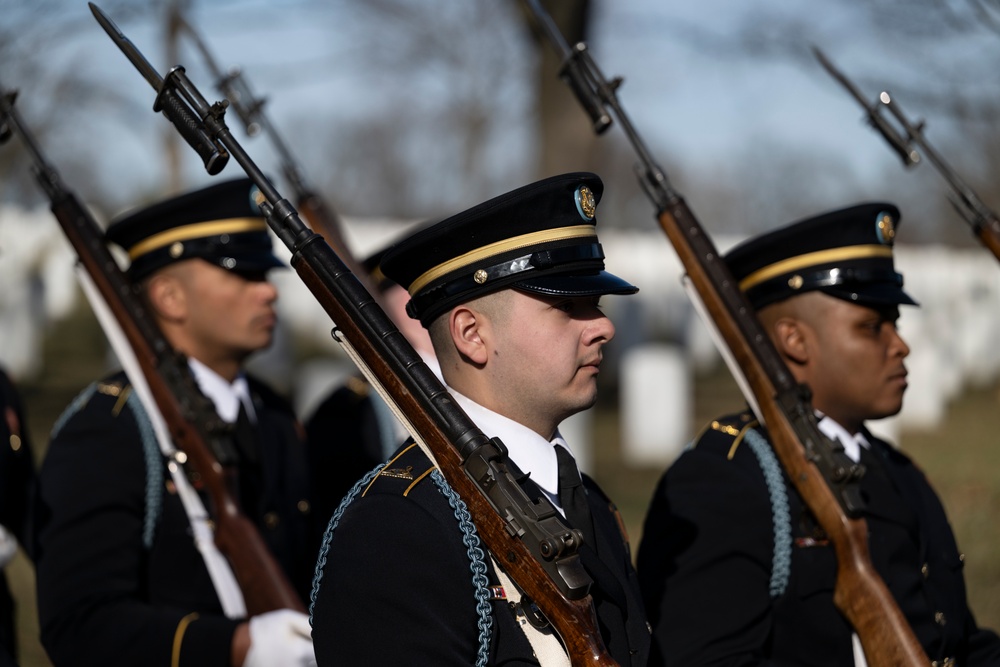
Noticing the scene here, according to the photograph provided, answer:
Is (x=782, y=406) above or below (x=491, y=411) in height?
below

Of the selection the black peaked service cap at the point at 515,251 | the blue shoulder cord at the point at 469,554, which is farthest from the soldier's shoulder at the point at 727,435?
the blue shoulder cord at the point at 469,554

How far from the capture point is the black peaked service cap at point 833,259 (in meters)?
3.94

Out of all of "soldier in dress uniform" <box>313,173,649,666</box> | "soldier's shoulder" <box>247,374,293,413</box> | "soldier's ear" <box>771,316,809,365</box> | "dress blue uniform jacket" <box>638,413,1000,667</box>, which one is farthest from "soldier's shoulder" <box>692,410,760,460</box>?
"soldier's shoulder" <box>247,374,293,413</box>

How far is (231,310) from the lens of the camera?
4328 millimetres

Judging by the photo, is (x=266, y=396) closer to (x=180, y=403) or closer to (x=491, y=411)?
(x=180, y=403)

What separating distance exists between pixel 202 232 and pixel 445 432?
2234 mm

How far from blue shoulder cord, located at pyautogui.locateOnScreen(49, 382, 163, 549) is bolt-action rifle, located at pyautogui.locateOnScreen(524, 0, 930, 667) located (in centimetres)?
171

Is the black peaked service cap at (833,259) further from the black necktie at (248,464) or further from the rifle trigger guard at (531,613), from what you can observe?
the rifle trigger guard at (531,613)

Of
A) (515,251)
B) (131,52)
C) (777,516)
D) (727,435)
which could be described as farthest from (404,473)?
(727,435)

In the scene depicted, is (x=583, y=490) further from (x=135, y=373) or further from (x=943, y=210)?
(x=943, y=210)

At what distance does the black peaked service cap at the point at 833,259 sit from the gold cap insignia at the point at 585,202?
1419 mm

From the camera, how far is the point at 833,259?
3.98 m

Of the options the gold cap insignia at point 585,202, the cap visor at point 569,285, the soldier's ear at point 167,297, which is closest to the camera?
the cap visor at point 569,285

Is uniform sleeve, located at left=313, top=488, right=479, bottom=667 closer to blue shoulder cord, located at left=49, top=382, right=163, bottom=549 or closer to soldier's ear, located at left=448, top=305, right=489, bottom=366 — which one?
soldier's ear, located at left=448, top=305, right=489, bottom=366
